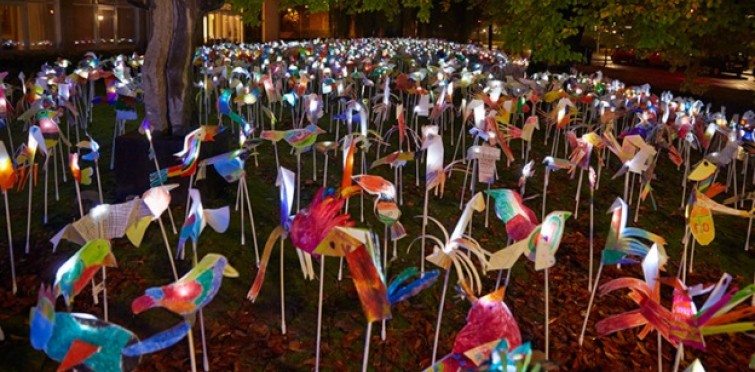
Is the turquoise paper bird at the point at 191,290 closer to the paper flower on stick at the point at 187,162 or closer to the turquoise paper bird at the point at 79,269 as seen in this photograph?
the turquoise paper bird at the point at 79,269

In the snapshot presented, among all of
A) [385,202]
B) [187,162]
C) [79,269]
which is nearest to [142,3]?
[187,162]

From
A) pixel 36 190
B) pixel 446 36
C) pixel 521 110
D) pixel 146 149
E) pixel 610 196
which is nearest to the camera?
pixel 146 149

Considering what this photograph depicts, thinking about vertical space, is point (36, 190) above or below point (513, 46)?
below

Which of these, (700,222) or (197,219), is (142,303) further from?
(700,222)

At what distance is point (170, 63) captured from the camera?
5.91 meters

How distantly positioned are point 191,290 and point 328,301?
2.12 m

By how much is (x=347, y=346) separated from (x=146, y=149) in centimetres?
281

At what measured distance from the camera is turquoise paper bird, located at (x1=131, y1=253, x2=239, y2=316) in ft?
7.20

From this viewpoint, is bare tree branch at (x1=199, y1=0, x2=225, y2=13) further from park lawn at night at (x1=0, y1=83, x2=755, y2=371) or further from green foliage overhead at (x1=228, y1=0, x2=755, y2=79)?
green foliage overhead at (x1=228, y1=0, x2=755, y2=79)

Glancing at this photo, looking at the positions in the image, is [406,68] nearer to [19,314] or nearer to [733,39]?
[733,39]

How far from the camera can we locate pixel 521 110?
8.18 metres

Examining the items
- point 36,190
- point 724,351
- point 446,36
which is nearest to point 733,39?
point 724,351

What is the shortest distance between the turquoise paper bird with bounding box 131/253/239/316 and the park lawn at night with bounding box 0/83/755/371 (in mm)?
1377

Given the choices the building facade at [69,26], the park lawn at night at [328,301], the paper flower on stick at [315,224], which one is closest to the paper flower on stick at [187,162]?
A: the park lawn at night at [328,301]
